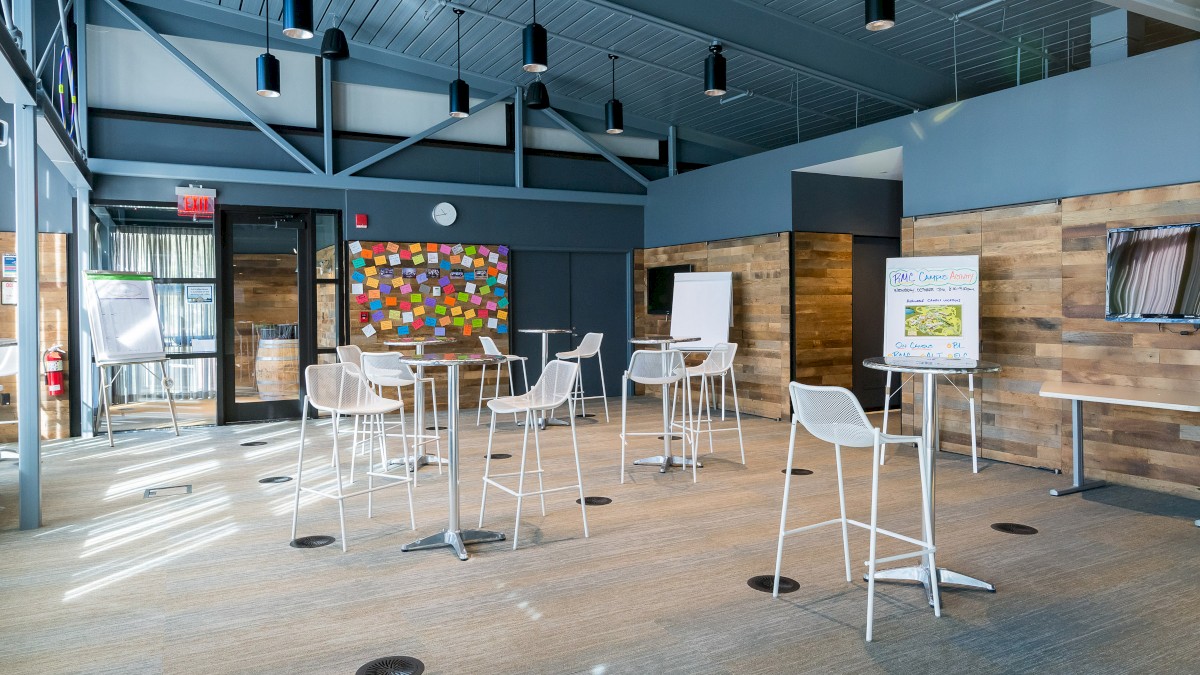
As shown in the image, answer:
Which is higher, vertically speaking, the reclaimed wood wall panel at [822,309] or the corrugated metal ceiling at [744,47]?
the corrugated metal ceiling at [744,47]

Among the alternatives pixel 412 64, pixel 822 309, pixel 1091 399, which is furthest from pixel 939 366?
pixel 412 64

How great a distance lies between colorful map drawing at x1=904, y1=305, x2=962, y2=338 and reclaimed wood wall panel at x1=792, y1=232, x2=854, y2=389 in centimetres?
189

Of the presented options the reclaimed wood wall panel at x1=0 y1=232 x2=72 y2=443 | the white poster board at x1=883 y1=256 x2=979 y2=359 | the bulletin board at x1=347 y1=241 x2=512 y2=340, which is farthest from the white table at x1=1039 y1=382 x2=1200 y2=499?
the reclaimed wood wall panel at x1=0 y1=232 x2=72 y2=443

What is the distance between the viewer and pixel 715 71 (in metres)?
6.62

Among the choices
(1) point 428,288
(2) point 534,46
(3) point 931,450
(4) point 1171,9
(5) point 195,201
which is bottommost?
(3) point 931,450

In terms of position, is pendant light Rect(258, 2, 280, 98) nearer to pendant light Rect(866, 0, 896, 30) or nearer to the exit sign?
the exit sign

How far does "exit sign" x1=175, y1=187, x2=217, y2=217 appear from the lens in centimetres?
766

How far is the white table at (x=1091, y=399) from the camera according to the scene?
4227 mm

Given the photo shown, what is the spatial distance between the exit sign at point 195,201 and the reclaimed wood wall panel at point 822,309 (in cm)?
597

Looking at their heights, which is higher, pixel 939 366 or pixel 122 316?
pixel 122 316

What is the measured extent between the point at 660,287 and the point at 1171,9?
19.3 feet

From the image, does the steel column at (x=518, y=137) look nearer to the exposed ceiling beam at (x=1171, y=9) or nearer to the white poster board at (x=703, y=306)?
the white poster board at (x=703, y=306)

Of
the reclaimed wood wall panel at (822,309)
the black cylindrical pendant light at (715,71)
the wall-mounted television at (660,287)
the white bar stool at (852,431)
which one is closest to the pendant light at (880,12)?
the black cylindrical pendant light at (715,71)

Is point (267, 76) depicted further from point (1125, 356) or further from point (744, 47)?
point (1125, 356)
